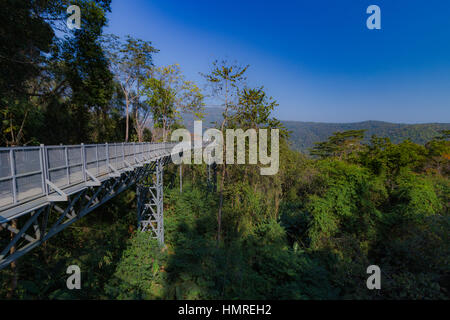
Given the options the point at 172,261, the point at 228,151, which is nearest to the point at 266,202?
the point at 228,151

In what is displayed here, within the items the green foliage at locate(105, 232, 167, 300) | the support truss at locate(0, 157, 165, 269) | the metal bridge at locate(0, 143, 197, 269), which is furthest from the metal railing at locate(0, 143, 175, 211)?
the green foliage at locate(105, 232, 167, 300)

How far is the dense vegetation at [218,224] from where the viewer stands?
7434 mm

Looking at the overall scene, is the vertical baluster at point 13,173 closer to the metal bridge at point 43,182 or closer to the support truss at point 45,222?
the metal bridge at point 43,182

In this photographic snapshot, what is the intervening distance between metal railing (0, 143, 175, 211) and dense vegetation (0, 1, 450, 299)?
472 cm

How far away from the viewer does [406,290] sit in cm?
700

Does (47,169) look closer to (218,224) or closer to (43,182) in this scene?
(43,182)

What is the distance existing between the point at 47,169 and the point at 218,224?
976 centimetres

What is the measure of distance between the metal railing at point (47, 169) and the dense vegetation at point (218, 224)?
15.5ft

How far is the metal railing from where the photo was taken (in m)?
3.17

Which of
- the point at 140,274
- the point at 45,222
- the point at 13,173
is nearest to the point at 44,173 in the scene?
the point at 13,173

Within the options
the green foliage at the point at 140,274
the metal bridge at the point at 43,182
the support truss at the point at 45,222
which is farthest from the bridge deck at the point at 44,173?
the green foliage at the point at 140,274

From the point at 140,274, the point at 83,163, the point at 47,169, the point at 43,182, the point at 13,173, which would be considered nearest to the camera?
the point at 13,173

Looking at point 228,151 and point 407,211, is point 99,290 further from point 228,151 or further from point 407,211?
point 407,211

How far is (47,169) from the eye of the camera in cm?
391
